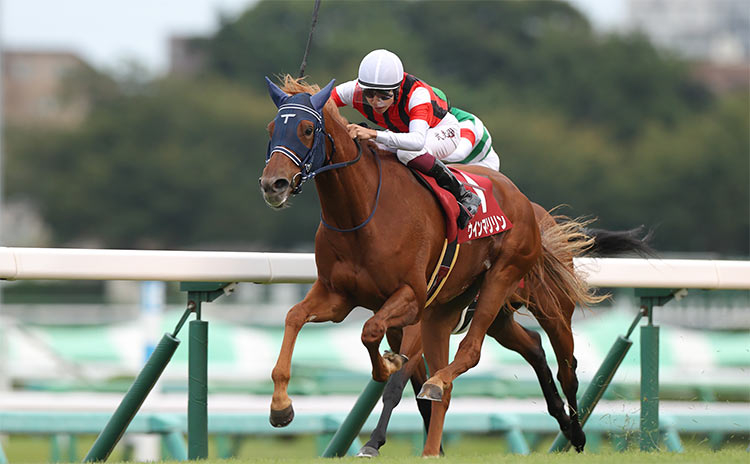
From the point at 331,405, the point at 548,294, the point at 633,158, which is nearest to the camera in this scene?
the point at 548,294

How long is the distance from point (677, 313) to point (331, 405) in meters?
12.7

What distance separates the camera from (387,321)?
13.5 ft

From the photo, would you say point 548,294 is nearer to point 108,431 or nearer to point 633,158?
point 108,431

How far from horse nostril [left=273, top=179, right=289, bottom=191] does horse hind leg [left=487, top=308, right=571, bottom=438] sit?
5.46ft

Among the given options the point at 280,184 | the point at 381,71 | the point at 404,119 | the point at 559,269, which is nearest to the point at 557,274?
the point at 559,269

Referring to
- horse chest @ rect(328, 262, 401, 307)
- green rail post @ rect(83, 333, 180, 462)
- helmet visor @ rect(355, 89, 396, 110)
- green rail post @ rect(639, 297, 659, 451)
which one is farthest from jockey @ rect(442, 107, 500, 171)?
green rail post @ rect(83, 333, 180, 462)

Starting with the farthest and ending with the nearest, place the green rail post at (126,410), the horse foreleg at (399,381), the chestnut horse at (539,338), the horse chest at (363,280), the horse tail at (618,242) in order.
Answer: the horse tail at (618,242) < the chestnut horse at (539,338) < the horse foreleg at (399,381) < the green rail post at (126,410) < the horse chest at (363,280)

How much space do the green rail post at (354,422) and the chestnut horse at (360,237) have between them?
1.36 ft

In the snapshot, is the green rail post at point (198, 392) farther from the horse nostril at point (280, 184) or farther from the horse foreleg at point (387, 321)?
the horse nostril at point (280, 184)

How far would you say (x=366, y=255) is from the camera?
4.19 meters

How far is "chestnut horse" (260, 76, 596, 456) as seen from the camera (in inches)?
156

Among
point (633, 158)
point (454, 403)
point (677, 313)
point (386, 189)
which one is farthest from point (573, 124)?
point (386, 189)

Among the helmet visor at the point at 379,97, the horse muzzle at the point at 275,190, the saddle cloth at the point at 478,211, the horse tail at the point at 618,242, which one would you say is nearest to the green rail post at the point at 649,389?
the horse tail at the point at 618,242

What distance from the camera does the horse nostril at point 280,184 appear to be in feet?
12.7
